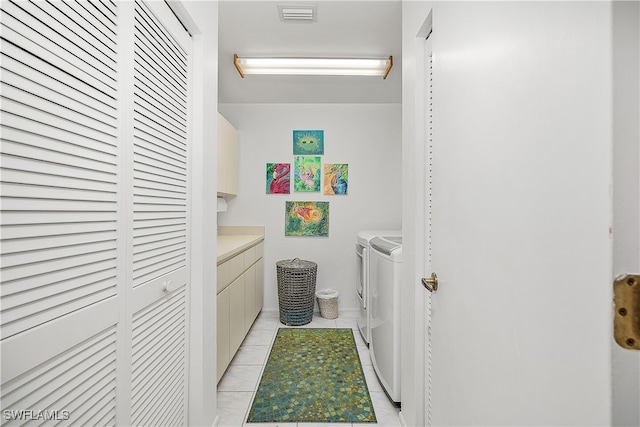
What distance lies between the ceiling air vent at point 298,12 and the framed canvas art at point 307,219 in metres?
1.80

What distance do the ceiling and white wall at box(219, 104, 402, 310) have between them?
0.16m

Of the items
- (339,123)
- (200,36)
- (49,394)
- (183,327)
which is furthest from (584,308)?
(339,123)

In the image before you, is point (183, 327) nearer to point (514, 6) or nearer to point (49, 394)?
point (49, 394)

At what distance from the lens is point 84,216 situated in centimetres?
79

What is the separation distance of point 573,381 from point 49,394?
99cm

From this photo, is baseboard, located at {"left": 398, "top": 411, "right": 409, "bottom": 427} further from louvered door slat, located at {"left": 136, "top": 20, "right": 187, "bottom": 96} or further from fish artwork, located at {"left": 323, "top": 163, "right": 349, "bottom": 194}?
fish artwork, located at {"left": 323, "top": 163, "right": 349, "bottom": 194}

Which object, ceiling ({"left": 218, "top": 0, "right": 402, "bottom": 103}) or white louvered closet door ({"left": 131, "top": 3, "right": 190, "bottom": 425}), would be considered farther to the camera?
A: ceiling ({"left": 218, "top": 0, "right": 402, "bottom": 103})

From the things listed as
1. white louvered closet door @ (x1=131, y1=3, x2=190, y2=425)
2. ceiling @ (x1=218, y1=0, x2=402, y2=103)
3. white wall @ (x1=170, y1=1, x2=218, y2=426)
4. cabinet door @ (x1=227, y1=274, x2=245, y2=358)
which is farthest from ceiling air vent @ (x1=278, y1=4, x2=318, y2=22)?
cabinet door @ (x1=227, y1=274, x2=245, y2=358)

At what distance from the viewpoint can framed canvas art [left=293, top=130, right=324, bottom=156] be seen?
3.54 meters

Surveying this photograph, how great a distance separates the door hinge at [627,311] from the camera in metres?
0.37

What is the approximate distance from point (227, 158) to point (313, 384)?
206 centimetres

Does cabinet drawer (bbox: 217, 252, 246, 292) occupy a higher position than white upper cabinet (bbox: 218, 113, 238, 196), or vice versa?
white upper cabinet (bbox: 218, 113, 238, 196)

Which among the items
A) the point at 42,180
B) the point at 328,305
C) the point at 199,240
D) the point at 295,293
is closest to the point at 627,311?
the point at 42,180

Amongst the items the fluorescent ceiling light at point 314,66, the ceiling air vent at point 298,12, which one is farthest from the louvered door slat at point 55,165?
the fluorescent ceiling light at point 314,66
